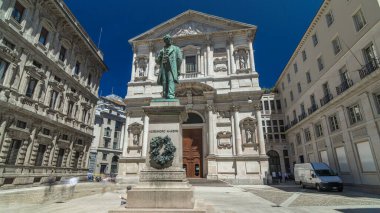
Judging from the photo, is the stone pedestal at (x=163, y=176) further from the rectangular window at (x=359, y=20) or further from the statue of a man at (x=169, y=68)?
the rectangular window at (x=359, y=20)

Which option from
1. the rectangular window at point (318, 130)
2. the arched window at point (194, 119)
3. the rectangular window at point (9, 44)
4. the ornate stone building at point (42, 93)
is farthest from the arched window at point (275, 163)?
the rectangular window at point (9, 44)

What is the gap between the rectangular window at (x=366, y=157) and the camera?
1640cm

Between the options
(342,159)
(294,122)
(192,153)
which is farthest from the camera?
(294,122)

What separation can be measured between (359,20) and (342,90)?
6.13m

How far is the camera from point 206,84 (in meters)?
23.2

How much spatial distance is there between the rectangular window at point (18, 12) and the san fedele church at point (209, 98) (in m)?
11.6

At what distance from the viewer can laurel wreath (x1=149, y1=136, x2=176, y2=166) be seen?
677 cm

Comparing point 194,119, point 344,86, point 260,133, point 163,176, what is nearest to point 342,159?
point 344,86

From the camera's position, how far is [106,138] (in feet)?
158

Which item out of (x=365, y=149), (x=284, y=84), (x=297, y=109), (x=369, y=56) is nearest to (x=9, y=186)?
(x=365, y=149)

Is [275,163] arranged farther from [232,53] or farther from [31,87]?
[31,87]

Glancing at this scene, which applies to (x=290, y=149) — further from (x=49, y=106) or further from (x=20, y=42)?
(x=20, y=42)

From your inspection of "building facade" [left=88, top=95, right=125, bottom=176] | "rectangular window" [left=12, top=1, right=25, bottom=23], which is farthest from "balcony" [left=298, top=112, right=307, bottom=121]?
"building facade" [left=88, top=95, right=125, bottom=176]

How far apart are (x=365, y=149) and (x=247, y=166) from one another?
31.5ft
